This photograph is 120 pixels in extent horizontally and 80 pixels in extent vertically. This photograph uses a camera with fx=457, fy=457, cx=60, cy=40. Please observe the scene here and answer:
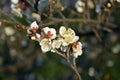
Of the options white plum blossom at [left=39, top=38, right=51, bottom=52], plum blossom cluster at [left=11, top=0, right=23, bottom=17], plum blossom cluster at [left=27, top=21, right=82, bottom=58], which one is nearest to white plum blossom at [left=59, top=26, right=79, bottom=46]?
plum blossom cluster at [left=27, top=21, right=82, bottom=58]

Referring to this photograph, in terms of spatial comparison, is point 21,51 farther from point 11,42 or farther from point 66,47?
point 66,47

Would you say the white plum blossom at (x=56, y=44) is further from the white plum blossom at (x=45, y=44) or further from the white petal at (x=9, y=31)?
the white petal at (x=9, y=31)

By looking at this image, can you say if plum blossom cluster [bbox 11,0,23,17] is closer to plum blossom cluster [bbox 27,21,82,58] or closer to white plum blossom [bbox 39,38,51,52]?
plum blossom cluster [bbox 27,21,82,58]

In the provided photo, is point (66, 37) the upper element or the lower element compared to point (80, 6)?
upper

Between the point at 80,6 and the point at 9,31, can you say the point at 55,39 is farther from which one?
the point at 9,31

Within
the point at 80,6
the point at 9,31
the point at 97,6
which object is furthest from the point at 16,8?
the point at 9,31

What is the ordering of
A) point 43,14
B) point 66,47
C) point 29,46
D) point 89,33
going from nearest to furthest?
point 66,47, point 43,14, point 89,33, point 29,46

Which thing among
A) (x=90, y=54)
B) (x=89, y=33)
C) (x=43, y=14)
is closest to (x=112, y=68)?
(x=90, y=54)

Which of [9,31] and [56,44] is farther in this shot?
[9,31]
